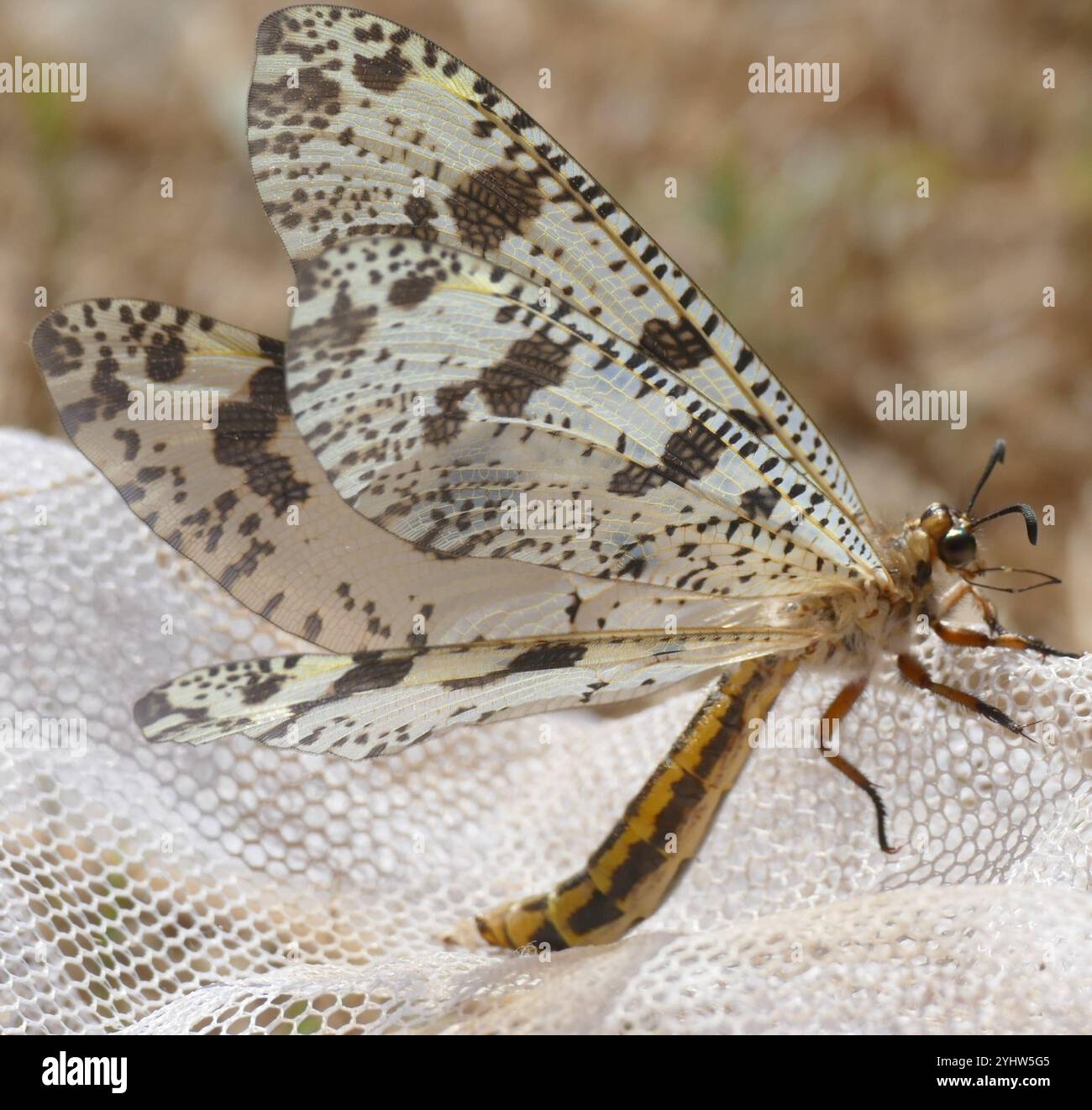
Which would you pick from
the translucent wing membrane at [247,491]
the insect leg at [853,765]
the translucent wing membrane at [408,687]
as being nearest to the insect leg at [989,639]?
the insect leg at [853,765]

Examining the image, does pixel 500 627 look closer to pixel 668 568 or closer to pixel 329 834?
pixel 668 568

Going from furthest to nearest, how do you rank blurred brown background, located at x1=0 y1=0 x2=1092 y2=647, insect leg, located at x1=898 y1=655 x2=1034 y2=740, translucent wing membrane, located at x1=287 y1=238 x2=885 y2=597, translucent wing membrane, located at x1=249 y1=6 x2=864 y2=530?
blurred brown background, located at x1=0 y1=0 x2=1092 y2=647
insect leg, located at x1=898 y1=655 x2=1034 y2=740
translucent wing membrane, located at x1=249 y1=6 x2=864 y2=530
translucent wing membrane, located at x1=287 y1=238 x2=885 y2=597

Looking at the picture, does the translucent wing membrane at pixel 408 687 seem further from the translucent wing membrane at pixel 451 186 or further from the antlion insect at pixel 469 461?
the translucent wing membrane at pixel 451 186

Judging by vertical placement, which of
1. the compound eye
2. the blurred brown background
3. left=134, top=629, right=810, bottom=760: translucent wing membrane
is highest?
the blurred brown background

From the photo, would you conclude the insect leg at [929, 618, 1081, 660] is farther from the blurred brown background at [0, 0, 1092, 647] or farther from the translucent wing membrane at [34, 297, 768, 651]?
the blurred brown background at [0, 0, 1092, 647]

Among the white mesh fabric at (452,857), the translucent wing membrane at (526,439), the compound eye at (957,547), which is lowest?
the white mesh fabric at (452,857)

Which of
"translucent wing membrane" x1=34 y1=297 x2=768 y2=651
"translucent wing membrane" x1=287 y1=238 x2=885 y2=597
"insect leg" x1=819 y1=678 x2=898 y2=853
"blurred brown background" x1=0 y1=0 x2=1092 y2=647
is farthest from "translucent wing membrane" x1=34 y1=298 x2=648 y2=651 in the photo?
"blurred brown background" x1=0 y1=0 x2=1092 y2=647
